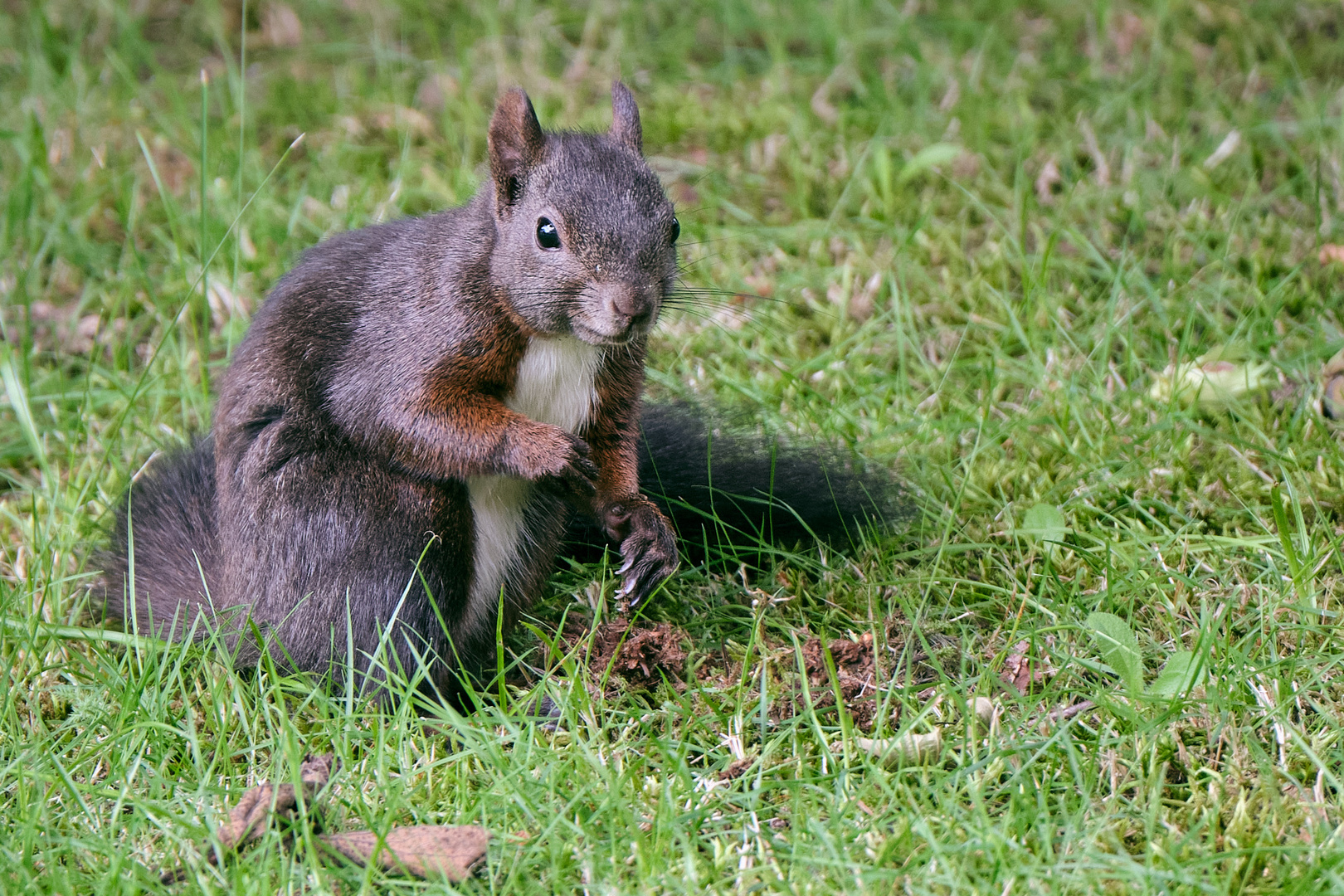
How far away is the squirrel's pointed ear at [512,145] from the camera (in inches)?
100

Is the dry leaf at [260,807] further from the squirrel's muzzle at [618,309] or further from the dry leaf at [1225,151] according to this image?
the dry leaf at [1225,151]

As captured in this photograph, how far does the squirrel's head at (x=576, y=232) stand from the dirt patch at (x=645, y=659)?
58 centimetres

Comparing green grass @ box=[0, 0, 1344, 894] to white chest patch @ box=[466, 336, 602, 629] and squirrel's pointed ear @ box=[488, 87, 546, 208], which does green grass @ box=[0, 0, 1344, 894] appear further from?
squirrel's pointed ear @ box=[488, 87, 546, 208]

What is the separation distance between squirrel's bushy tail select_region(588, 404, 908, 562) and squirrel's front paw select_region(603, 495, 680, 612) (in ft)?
0.59

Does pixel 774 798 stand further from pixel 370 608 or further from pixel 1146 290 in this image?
pixel 1146 290

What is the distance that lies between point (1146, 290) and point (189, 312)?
8.26 feet

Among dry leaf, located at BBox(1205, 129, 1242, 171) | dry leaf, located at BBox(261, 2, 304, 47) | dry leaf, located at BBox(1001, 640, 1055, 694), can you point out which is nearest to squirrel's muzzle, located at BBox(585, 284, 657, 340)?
dry leaf, located at BBox(1001, 640, 1055, 694)

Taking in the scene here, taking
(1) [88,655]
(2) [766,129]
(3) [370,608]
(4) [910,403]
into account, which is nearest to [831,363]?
(4) [910,403]

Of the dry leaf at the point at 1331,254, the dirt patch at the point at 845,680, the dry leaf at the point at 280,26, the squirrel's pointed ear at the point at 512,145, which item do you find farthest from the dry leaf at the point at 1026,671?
the dry leaf at the point at 280,26

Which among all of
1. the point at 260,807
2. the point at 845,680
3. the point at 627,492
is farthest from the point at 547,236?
the point at 260,807

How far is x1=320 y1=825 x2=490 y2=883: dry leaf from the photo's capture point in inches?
80.6

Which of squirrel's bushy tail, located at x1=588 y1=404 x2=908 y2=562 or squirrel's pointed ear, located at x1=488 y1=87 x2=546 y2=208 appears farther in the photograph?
squirrel's bushy tail, located at x1=588 y1=404 x2=908 y2=562

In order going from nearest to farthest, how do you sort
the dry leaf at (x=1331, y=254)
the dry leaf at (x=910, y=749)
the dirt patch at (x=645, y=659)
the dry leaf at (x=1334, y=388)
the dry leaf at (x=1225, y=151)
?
1. the dry leaf at (x=910, y=749)
2. the dirt patch at (x=645, y=659)
3. the dry leaf at (x=1334, y=388)
4. the dry leaf at (x=1331, y=254)
5. the dry leaf at (x=1225, y=151)

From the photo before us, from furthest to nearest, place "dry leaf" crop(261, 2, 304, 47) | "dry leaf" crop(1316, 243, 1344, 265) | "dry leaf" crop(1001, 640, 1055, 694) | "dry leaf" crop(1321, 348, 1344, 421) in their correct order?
"dry leaf" crop(261, 2, 304, 47), "dry leaf" crop(1316, 243, 1344, 265), "dry leaf" crop(1321, 348, 1344, 421), "dry leaf" crop(1001, 640, 1055, 694)
